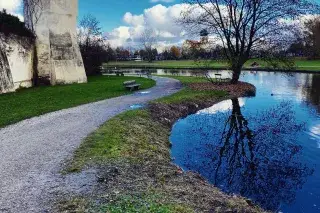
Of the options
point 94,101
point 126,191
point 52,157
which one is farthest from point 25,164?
point 94,101

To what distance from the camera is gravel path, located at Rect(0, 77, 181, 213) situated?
7.02m

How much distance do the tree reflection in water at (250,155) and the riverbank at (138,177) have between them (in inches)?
36.1

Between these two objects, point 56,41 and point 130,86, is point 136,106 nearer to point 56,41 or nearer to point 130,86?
point 130,86

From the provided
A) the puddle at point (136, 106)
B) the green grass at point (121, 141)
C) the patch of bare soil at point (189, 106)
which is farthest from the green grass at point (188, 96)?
the green grass at point (121, 141)

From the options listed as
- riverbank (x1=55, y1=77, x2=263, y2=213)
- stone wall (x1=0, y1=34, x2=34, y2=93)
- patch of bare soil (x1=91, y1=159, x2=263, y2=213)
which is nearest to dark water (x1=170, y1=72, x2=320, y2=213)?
riverbank (x1=55, y1=77, x2=263, y2=213)

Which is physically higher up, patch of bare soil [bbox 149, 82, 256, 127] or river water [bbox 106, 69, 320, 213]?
patch of bare soil [bbox 149, 82, 256, 127]

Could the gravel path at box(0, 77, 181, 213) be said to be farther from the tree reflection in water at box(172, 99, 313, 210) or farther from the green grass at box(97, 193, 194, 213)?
the tree reflection in water at box(172, 99, 313, 210)

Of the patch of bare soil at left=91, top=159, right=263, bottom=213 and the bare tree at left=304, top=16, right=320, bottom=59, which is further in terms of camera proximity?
the bare tree at left=304, top=16, right=320, bottom=59

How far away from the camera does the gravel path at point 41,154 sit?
7.02 metres

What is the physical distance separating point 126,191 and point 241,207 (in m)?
2.45

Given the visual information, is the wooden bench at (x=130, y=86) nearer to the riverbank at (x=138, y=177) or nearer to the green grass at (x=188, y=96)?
the green grass at (x=188, y=96)

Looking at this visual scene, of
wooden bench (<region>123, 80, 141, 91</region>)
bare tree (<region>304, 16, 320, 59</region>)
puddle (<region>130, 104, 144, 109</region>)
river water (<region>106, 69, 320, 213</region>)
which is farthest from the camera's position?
bare tree (<region>304, 16, 320, 59</region>)

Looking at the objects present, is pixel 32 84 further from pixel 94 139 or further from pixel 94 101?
pixel 94 139

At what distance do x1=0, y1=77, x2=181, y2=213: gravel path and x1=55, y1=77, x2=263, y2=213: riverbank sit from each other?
17.9 inches
